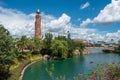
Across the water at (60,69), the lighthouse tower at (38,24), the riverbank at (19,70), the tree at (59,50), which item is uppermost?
the lighthouse tower at (38,24)

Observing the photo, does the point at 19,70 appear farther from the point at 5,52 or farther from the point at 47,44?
the point at 47,44

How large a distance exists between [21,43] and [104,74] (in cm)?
7299

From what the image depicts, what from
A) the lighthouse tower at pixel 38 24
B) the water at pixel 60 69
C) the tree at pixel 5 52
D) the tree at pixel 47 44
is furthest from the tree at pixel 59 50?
the tree at pixel 5 52

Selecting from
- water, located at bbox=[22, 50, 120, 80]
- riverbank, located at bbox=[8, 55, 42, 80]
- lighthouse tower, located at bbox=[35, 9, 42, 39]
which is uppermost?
lighthouse tower, located at bbox=[35, 9, 42, 39]

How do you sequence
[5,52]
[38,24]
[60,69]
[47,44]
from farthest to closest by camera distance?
[38,24]
[47,44]
[60,69]
[5,52]

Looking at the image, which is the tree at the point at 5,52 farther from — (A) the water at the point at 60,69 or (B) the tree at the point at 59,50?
(B) the tree at the point at 59,50

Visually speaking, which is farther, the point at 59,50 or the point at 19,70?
the point at 59,50

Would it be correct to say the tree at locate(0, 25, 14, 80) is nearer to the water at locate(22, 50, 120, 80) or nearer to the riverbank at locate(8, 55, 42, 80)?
the riverbank at locate(8, 55, 42, 80)

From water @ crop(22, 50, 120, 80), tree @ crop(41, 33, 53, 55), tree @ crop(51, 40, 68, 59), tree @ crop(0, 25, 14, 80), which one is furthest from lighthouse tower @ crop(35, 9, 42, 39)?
tree @ crop(0, 25, 14, 80)

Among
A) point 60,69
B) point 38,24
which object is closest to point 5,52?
point 60,69

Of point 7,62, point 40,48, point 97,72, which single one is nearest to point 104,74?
point 97,72

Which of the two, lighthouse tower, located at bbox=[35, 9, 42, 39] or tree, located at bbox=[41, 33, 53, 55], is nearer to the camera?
tree, located at bbox=[41, 33, 53, 55]

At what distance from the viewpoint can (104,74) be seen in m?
9.88

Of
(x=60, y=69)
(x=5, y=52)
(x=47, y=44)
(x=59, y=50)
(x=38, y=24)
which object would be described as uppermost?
(x=38, y=24)
